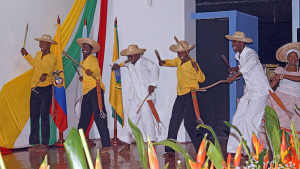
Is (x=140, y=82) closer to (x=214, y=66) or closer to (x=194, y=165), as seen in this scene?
(x=214, y=66)

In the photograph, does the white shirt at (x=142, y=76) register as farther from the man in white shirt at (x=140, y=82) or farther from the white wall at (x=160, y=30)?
the white wall at (x=160, y=30)

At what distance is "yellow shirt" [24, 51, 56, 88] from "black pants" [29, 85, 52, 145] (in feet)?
0.33

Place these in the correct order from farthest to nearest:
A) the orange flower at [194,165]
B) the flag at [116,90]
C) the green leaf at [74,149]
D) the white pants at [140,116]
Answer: the flag at [116,90]
the white pants at [140,116]
the orange flower at [194,165]
the green leaf at [74,149]

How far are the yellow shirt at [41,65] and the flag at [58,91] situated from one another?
20 cm

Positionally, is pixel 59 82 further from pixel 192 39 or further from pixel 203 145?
pixel 203 145

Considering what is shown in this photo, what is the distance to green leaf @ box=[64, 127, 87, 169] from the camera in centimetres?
88

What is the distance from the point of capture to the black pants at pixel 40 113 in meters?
5.66

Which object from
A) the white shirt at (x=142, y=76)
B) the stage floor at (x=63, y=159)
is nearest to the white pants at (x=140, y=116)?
the white shirt at (x=142, y=76)

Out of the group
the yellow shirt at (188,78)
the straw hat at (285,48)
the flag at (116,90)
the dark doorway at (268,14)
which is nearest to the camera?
the yellow shirt at (188,78)

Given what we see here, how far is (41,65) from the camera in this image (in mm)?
5684

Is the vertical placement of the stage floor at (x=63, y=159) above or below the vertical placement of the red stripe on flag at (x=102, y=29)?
below

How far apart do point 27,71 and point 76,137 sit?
5.21 meters

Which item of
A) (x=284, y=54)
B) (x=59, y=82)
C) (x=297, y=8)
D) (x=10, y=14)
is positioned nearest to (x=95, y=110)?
(x=59, y=82)

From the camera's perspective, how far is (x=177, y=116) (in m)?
5.02
